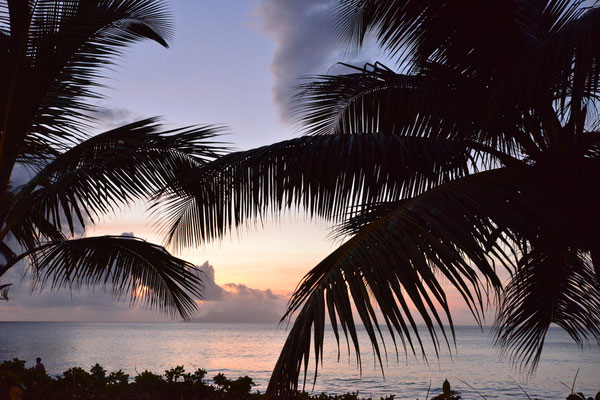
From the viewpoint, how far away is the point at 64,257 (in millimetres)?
5883

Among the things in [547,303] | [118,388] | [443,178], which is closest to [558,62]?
[443,178]

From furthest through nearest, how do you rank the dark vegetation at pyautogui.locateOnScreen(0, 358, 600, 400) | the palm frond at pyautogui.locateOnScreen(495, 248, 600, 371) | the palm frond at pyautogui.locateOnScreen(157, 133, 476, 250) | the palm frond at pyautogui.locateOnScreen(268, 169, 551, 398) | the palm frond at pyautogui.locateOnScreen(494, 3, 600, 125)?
the dark vegetation at pyautogui.locateOnScreen(0, 358, 600, 400) < the palm frond at pyautogui.locateOnScreen(495, 248, 600, 371) < the palm frond at pyautogui.locateOnScreen(157, 133, 476, 250) < the palm frond at pyautogui.locateOnScreen(494, 3, 600, 125) < the palm frond at pyautogui.locateOnScreen(268, 169, 551, 398)

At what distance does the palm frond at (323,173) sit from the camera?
3748 mm

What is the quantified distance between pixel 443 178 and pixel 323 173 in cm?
112

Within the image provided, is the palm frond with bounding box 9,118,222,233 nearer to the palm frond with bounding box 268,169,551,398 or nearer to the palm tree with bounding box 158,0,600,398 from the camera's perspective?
the palm tree with bounding box 158,0,600,398


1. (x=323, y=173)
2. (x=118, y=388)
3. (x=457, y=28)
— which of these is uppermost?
(x=457, y=28)

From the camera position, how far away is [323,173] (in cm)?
384

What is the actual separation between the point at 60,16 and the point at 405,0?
3.21 m

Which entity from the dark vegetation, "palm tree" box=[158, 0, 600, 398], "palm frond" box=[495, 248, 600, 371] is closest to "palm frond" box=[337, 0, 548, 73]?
"palm tree" box=[158, 0, 600, 398]

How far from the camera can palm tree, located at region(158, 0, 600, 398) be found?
2.52 metres

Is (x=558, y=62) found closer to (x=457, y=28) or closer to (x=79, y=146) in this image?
(x=457, y=28)

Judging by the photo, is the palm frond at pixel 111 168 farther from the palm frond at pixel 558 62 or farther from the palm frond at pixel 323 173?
the palm frond at pixel 558 62

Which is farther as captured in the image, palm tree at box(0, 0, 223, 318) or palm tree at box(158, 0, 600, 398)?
palm tree at box(0, 0, 223, 318)

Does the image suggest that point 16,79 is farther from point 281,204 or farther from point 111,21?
point 281,204
